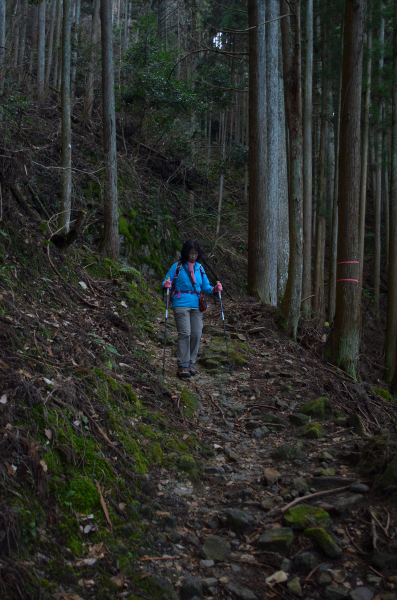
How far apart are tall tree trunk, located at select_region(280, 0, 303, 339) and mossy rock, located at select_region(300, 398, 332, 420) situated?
3.44m

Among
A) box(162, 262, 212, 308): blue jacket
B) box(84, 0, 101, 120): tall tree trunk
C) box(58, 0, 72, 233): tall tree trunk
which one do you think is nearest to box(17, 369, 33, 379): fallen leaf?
box(162, 262, 212, 308): blue jacket

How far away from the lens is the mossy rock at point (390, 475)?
369 cm

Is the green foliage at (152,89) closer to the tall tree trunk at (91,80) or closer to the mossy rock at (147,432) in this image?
the tall tree trunk at (91,80)

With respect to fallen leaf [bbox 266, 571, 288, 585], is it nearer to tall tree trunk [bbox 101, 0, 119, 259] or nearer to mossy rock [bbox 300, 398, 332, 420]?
mossy rock [bbox 300, 398, 332, 420]

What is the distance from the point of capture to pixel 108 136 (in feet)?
34.3

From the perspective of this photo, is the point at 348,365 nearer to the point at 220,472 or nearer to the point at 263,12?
the point at 220,472

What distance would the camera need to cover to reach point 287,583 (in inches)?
117

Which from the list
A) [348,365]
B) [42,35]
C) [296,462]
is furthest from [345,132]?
[42,35]

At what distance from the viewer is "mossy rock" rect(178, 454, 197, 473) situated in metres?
4.25

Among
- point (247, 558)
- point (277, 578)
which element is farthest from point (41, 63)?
point (277, 578)

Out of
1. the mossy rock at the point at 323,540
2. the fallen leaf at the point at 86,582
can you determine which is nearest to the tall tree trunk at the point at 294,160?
the mossy rock at the point at 323,540

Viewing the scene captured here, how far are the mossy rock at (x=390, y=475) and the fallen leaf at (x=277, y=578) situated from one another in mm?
1217

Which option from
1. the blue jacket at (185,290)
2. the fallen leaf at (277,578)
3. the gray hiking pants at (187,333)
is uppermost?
the blue jacket at (185,290)

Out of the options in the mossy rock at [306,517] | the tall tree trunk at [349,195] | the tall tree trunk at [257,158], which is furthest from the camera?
the tall tree trunk at [257,158]
